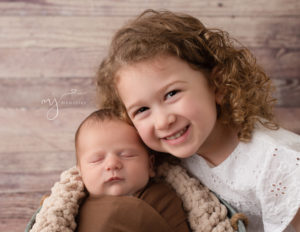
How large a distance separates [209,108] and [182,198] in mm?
324

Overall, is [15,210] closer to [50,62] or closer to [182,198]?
[50,62]

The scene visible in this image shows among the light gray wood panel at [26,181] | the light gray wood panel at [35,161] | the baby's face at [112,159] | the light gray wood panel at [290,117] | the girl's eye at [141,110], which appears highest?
the girl's eye at [141,110]

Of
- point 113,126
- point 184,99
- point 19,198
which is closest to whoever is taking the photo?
point 184,99

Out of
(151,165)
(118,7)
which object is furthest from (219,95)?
(118,7)

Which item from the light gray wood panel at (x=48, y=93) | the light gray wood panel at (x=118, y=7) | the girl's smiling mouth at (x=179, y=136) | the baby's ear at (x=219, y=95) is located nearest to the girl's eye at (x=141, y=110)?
the girl's smiling mouth at (x=179, y=136)

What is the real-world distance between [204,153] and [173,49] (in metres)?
0.38

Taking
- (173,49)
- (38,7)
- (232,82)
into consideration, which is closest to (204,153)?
(232,82)

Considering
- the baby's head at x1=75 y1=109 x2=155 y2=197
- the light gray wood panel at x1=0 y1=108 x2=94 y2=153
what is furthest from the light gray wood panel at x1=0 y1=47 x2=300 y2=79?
the baby's head at x1=75 y1=109 x2=155 y2=197

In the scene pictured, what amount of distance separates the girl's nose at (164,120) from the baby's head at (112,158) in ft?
0.52

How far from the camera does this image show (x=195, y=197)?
109 cm

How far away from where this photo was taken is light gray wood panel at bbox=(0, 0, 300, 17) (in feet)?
5.03

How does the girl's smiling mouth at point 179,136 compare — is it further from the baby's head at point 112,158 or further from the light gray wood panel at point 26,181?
the light gray wood panel at point 26,181

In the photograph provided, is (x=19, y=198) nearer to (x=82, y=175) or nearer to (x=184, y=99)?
(x=82, y=175)

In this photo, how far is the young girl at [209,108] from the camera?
0.95 m
